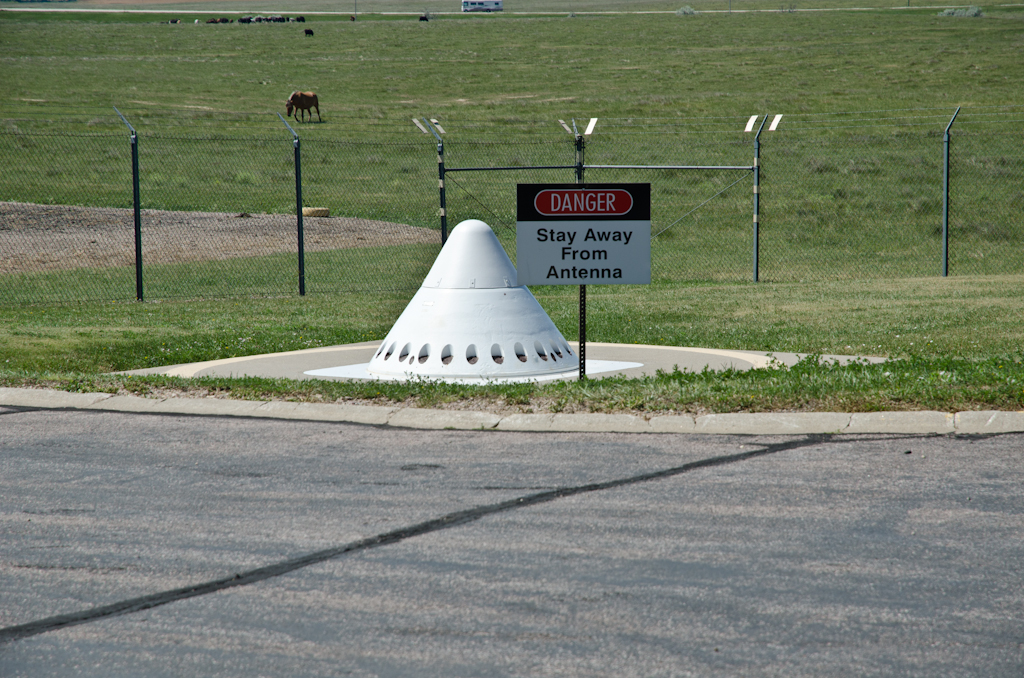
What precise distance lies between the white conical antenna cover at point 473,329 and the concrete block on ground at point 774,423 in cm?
225

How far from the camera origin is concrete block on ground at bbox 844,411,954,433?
6504 mm

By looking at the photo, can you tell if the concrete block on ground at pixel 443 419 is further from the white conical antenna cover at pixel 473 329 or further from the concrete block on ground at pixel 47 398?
the concrete block on ground at pixel 47 398

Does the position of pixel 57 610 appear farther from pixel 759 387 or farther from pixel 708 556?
pixel 759 387

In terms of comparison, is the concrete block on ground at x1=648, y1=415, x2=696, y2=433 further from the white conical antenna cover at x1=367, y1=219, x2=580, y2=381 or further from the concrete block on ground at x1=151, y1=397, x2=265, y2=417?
the concrete block on ground at x1=151, y1=397, x2=265, y2=417

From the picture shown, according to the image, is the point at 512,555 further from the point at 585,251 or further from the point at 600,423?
the point at 585,251

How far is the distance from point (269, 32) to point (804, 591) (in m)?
89.8

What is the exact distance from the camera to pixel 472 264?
9156 mm

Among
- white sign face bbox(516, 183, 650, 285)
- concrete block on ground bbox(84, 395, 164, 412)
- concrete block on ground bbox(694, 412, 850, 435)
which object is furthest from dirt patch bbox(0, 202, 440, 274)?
concrete block on ground bbox(694, 412, 850, 435)

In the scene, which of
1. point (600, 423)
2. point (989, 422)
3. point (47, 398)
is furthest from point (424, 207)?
point (989, 422)

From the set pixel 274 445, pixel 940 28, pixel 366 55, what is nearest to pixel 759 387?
pixel 274 445

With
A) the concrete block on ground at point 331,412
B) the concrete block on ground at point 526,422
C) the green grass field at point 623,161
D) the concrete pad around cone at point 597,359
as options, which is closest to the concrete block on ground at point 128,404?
the green grass field at point 623,161

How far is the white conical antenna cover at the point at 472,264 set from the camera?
359 inches

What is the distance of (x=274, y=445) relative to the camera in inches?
256

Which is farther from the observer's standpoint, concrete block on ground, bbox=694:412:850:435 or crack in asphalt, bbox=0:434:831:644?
concrete block on ground, bbox=694:412:850:435
